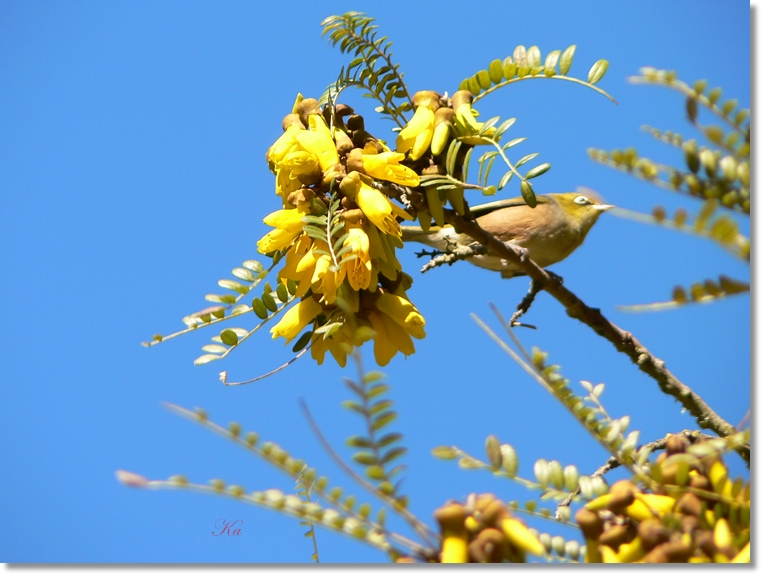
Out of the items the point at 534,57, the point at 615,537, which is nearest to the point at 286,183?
the point at 534,57

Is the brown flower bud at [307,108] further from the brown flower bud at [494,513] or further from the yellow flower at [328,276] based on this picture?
the brown flower bud at [494,513]

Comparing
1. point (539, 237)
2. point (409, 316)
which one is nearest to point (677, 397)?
point (409, 316)

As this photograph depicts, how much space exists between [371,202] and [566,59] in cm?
53

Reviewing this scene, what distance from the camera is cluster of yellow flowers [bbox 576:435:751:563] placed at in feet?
2.64

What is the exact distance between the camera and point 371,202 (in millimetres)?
1247

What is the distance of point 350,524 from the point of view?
0.81m

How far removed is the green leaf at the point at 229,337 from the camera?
1.31 meters

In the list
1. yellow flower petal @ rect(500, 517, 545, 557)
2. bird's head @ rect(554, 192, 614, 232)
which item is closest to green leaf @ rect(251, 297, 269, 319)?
yellow flower petal @ rect(500, 517, 545, 557)

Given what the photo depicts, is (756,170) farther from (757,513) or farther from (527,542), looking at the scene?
(527,542)

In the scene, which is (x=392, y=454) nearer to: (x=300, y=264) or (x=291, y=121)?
(x=300, y=264)

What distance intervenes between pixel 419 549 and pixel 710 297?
384 millimetres

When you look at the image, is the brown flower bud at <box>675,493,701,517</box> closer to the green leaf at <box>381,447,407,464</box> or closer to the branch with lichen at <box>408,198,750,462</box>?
the green leaf at <box>381,447,407,464</box>

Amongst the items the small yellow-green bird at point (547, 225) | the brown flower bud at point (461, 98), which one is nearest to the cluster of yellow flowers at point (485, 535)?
the brown flower bud at point (461, 98)

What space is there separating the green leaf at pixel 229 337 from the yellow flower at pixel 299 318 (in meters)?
0.08
